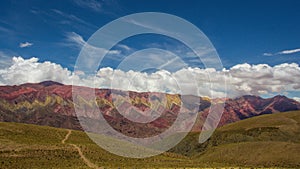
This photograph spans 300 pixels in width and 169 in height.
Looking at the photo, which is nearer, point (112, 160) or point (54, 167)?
point (54, 167)

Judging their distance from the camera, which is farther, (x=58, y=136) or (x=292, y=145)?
(x=292, y=145)

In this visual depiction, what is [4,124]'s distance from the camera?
464ft

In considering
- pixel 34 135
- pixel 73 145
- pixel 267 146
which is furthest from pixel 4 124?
pixel 267 146

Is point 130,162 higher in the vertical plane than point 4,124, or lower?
lower

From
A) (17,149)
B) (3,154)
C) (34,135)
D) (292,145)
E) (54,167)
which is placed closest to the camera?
(54,167)

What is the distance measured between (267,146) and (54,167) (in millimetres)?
130772

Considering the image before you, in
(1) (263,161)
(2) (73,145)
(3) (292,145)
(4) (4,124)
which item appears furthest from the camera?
(3) (292,145)

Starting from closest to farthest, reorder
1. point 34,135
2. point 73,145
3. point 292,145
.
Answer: point 73,145, point 34,135, point 292,145

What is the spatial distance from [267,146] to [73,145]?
112 metres

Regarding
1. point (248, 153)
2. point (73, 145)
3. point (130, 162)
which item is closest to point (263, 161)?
point (248, 153)

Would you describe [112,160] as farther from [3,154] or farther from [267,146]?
[267,146]

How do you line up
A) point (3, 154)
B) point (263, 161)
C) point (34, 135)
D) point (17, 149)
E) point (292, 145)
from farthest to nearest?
point (292, 145) → point (263, 161) → point (34, 135) → point (17, 149) → point (3, 154)

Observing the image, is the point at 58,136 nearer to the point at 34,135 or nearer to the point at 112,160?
the point at 34,135

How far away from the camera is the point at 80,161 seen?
102m
